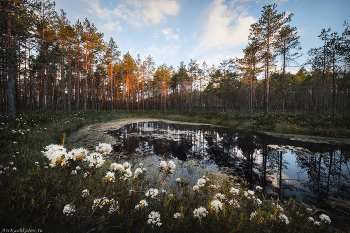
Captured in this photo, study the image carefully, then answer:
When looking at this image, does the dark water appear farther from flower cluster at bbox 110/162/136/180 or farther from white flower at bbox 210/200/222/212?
flower cluster at bbox 110/162/136/180

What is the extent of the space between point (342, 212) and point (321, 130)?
10665 mm

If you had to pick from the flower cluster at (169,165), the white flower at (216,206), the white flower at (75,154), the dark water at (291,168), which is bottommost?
the dark water at (291,168)

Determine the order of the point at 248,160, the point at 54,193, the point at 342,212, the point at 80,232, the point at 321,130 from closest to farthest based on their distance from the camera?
the point at 80,232 → the point at 54,193 → the point at 342,212 → the point at 248,160 → the point at 321,130

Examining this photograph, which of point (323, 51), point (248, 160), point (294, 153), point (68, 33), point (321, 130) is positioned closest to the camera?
point (248, 160)

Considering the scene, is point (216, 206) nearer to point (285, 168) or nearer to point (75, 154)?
point (75, 154)

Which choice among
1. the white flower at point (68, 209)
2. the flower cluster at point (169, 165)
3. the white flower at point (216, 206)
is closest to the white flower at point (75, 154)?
the white flower at point (68, 209)

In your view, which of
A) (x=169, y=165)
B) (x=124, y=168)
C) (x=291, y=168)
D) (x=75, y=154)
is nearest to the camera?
(x=75, y=154)

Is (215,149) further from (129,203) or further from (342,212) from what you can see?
(129,203)

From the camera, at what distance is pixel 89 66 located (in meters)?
25.0

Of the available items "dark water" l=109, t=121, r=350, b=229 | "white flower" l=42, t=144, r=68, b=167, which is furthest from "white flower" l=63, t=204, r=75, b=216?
"dark water" l=109, t=121, r=350, b=229

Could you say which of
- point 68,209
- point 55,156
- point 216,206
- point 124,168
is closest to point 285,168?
point 216,206

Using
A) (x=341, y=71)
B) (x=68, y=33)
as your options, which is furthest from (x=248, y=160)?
(x=68, y=33)

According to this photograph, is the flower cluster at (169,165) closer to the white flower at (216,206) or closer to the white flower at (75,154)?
the white flower at (216,206)

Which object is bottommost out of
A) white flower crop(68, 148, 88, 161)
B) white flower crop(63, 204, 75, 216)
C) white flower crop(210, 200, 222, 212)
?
white flower crop(210, 200, 222, 212)
